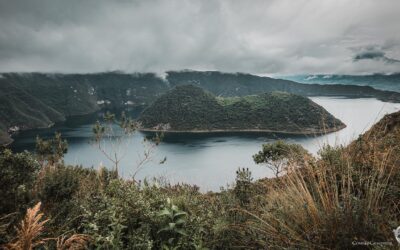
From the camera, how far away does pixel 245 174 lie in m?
7.18

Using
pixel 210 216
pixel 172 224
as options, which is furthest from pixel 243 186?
pixel 172 224

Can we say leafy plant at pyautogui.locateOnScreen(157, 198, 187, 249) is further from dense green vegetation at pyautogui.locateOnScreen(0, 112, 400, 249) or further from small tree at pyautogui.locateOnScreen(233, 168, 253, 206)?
small tree at pyautogui.locateOnScreen(233, 168, 253, 206)

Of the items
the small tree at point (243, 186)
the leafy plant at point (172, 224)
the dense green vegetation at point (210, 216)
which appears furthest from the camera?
the small tree at point (243, 186)

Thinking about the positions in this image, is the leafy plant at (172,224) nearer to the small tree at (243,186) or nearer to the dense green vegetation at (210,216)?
the dense green vegetation at (210,216)

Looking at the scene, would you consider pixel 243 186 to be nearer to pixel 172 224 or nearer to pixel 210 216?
pixel 210 216

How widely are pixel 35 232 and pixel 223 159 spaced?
126108mm

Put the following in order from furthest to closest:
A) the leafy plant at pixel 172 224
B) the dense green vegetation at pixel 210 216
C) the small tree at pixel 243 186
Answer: the small tree at pixel 243 186
the leafy plant at pixel 172 224
the dense green vegetation at pixel 210 216

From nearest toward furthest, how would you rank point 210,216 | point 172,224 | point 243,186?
point 172,224 < point 210,216 < point 243,186

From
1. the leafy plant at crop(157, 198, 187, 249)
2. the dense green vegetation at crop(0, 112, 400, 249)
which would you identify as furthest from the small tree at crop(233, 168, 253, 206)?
the leafy plant at crop(157, 198, 187, 249)

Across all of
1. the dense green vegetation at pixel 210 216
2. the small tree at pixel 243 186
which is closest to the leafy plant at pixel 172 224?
the dense green vegetation at pixel 210 216

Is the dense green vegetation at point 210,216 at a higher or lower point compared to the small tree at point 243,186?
higher

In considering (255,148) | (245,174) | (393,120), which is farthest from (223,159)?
(245,174)

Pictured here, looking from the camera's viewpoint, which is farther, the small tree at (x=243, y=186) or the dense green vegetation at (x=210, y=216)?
the small tree at (x=243, y=186)

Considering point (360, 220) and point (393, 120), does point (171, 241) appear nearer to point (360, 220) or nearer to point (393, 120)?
point (360, 220)
